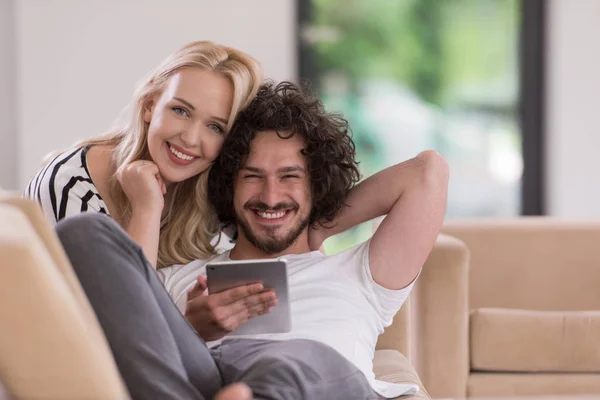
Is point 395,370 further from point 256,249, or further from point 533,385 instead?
point 533,385

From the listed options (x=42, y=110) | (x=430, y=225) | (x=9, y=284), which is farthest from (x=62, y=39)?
(x=9, y=284)

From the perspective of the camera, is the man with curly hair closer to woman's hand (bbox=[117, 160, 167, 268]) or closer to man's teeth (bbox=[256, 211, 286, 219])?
man's teeth (bbox=[256, 211, 286, 219])

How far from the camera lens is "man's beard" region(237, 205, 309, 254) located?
7.68 feet

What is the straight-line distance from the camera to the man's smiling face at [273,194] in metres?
2.33

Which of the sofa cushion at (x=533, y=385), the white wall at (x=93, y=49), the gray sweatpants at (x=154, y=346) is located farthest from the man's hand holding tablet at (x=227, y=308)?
the white wall at (x=93, y=49)

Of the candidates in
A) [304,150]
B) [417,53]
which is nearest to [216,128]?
[304,150]

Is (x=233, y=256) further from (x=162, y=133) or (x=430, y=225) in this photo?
(x=430, y=225)

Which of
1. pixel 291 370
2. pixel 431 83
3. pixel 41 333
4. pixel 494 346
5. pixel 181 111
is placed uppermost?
pixel 181 111

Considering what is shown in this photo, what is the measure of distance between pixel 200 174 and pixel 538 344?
52.9 inches

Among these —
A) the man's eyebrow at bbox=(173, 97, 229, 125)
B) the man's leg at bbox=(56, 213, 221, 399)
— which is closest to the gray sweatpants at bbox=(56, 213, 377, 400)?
the man's leg at bbox=(56, 213, 221, 399)

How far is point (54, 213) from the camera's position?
235cm

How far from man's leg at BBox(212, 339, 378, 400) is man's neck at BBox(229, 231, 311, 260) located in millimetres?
336

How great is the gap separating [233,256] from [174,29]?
97.4 inches

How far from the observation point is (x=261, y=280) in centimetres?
202
